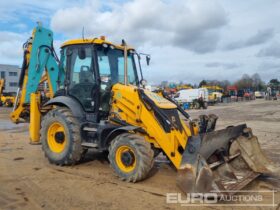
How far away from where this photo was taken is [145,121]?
21.5 ft

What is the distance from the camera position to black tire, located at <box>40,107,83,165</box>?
7281 mm

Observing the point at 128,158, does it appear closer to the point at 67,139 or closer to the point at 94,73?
the point at 67,139

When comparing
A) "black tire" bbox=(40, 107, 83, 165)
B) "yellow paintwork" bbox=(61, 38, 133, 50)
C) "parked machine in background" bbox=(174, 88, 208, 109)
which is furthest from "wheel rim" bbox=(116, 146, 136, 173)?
"parked machine in background" bbox=(174, 88, 208, 109)

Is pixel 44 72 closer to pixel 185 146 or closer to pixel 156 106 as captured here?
pixel 156 106

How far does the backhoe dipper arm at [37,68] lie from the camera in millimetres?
8781

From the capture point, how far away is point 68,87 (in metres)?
7.93

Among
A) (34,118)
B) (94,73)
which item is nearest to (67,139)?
(94,73)

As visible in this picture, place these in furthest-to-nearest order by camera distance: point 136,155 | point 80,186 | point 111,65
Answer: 1. point 111,65
2. point 80,186
3. point 136,155

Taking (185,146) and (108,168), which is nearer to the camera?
(185,146)

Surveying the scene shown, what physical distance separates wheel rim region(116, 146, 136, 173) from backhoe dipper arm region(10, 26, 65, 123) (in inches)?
124

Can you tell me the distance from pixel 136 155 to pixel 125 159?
305 mm

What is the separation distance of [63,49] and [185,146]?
13.6ft

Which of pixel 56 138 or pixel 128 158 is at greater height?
pixel 56 138

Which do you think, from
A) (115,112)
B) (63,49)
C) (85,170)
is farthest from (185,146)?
(63,49)
